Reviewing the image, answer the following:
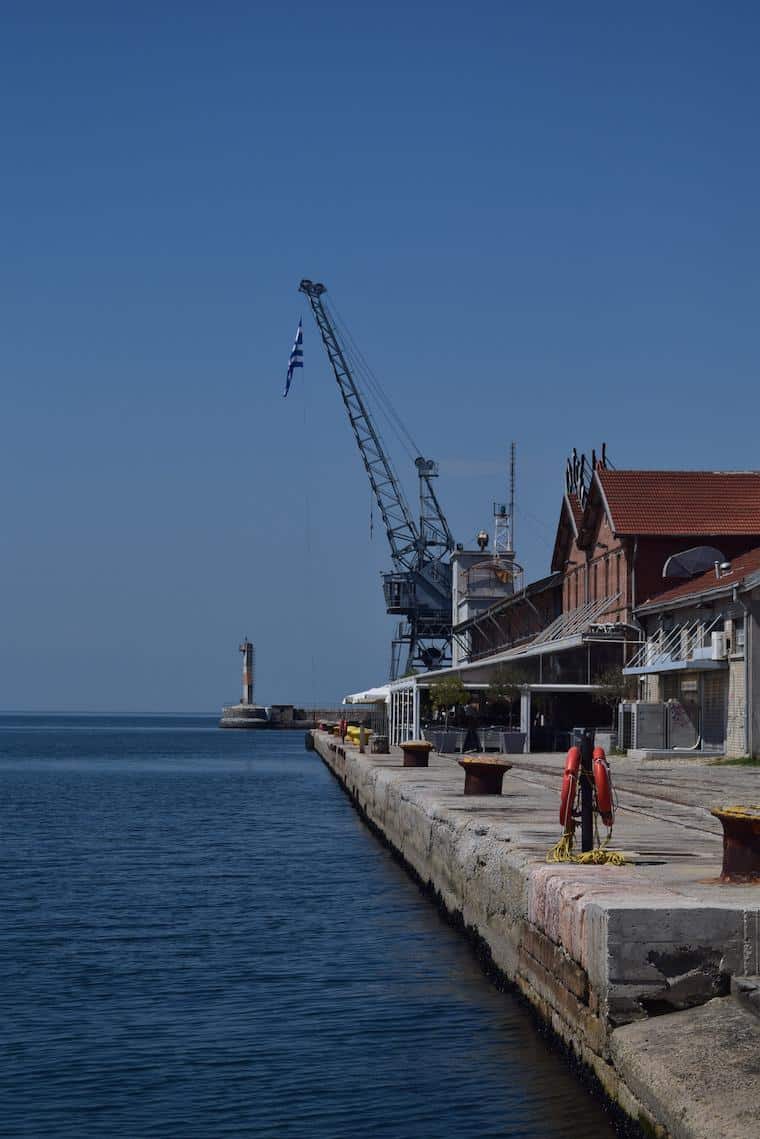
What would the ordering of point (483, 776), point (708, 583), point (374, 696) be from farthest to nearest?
point (374, 696) → point (708, 583) → point (483, 776)

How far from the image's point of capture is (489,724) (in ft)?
189

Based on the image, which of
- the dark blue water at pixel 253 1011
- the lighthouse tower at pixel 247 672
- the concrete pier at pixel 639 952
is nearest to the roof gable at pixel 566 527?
the dark blue water at pixel 253 1011

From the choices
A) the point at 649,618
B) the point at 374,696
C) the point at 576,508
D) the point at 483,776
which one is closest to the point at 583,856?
the point at 483,776

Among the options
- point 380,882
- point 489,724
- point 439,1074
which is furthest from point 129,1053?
point 489,724

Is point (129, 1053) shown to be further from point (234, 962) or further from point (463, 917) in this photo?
point (463, 917)

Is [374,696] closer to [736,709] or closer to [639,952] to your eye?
[736,709]

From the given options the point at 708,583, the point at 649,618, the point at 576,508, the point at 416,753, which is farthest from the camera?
the point at 576,508

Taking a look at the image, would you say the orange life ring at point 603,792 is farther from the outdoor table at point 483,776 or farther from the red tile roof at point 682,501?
the red tile roof at point 682,501

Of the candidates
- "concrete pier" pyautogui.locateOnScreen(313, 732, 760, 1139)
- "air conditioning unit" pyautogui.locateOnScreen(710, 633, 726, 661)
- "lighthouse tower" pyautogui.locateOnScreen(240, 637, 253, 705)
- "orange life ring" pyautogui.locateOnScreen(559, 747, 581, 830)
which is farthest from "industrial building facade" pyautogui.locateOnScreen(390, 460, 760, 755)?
"lighthouse tower" pyautogui.locateOnScreen(240, 637, 253, 705)

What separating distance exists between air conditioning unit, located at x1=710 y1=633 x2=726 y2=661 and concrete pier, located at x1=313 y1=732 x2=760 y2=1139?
20.1 m

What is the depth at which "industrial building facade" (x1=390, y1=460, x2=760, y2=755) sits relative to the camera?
38.9 metres

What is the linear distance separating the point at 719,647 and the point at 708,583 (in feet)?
15.9

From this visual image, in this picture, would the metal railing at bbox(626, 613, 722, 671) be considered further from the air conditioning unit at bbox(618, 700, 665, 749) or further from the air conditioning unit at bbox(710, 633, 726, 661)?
the air conditioning unit at bbox(618, 700, 665, 749)

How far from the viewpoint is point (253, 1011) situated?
1386cm
